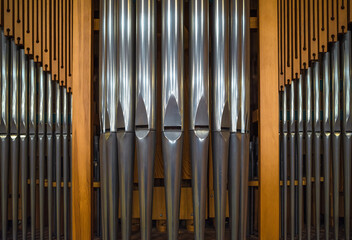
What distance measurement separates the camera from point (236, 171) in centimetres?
303

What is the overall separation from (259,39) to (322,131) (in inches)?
36.4

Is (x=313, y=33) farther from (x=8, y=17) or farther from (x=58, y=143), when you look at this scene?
(x=8, y=17)

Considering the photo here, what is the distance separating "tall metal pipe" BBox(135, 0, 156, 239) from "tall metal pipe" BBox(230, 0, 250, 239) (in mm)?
612

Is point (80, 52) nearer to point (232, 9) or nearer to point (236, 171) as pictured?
point (232, 9)

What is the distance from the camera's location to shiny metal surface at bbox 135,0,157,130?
2.99 meters

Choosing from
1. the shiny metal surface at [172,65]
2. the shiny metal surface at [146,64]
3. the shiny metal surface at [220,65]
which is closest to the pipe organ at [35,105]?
the shiny metal surface at [146,64]

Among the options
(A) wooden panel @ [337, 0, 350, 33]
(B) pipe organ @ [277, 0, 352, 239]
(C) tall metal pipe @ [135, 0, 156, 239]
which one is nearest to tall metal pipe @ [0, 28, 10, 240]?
(C) tall metal pipe @ [135, 0, 156, 239]

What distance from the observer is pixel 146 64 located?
10.0 ft

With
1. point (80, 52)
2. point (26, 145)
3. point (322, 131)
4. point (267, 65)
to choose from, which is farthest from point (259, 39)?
point (26, 145)

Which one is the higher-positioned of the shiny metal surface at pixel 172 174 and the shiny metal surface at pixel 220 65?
the shiny metal surface at pixel 220 65

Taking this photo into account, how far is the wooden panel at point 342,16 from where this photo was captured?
3275 mm

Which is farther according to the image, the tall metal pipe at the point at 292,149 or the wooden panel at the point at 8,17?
the wooden panel at the point at 8,17

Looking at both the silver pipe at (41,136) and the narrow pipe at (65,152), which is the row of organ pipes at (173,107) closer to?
the narrow pipe at (65,152)

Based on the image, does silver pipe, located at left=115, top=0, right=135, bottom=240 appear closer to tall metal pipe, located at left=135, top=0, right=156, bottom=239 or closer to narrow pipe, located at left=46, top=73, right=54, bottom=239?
tall metal pipe, located at left=135, top=0, right=156, bottom=239
